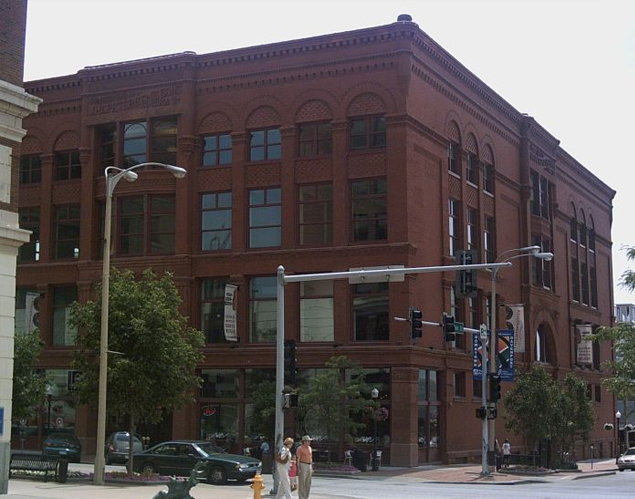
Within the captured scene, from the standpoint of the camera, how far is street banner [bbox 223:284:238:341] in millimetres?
49719

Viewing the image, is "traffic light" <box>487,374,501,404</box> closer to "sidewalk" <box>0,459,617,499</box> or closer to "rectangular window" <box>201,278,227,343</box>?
"sidewalk" <box>0,459,617,499</box>

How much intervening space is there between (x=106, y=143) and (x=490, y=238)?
2302cm

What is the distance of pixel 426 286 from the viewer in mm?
49844

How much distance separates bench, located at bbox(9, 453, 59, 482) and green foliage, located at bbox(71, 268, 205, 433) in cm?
353

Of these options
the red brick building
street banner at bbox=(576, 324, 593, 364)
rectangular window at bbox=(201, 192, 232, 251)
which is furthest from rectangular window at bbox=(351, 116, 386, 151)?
street banner at bbox=(576, 324, 593, 364)

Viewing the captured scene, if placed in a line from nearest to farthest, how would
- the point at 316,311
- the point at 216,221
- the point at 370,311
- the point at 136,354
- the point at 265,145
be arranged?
the point at 136,354, the point at 370,311, the point at 316,311, the point at 265,145, the point at 216,221

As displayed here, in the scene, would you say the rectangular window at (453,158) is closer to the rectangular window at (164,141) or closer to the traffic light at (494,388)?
the rectangular window at (164,141)

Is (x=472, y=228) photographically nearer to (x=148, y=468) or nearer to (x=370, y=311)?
(x=370, y=311)

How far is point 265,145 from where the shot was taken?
52.3 meters

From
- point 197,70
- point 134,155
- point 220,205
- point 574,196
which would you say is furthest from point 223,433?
point 574,196

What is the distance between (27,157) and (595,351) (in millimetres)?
45166

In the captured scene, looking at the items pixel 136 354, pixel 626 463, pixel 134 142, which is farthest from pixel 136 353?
pixel 626 463

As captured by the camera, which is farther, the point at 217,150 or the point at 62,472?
the point at 217,150

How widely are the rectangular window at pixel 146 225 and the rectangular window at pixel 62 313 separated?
4311mm
